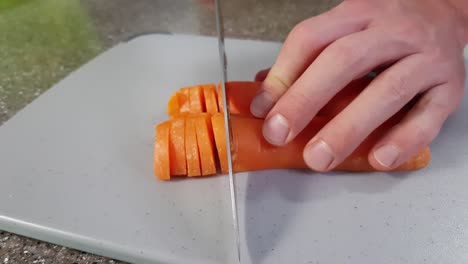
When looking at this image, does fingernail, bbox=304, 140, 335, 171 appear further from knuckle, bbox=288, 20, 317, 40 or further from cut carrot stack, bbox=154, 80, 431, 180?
knuckle, bbox=288, 20, 317, 40

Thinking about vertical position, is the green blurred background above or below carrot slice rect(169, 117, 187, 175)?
below

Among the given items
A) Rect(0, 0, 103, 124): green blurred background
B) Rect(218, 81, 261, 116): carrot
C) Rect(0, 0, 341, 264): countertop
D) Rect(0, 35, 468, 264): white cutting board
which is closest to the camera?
Rect(0, 35, 468, 264): white cutting board

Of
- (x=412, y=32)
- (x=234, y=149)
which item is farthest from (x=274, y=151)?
(x=412, y=32)

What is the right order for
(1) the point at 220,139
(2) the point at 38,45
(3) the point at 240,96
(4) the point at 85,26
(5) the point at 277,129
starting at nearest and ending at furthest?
(5) the point at 277,129, (1) the point at 220,139, (3) the point at 240,96, (2) the point at 38,45, (4) the point at 85,26

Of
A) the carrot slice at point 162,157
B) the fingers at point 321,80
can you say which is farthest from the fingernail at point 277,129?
the carrot slice at point 162,157

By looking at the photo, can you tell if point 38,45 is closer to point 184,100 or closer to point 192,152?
point 184,100

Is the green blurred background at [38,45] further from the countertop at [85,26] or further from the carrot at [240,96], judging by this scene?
the carrot at [240,96]

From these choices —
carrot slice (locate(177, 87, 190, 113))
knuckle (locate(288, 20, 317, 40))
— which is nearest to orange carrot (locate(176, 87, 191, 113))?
carrot slice (locate(177, 87, 190, 113))
